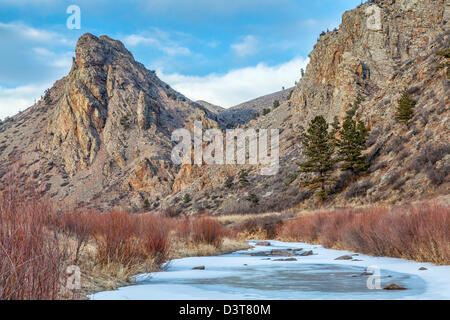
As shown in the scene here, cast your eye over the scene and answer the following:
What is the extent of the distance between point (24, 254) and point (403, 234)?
8110 mm

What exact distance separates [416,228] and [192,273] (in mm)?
4881

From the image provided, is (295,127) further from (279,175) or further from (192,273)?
(192,273)

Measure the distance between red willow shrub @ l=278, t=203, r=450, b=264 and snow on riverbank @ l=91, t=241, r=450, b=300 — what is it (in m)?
0.34

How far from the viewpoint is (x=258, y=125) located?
208 feet

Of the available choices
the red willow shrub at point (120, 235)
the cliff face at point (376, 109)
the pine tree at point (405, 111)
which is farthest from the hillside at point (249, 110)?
the red willow shrub at point (120, 235)

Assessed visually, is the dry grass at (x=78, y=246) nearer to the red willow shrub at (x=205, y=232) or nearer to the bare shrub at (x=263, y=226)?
the red willow shrub at (x=205, y=232)

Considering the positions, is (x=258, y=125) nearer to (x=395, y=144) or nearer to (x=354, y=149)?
(x=354, y=149)

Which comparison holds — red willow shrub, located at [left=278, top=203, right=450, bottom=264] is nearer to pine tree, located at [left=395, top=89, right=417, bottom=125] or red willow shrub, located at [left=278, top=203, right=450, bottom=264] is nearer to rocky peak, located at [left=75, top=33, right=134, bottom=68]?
pine tree, located at [left=395, top=89, right=417, bottom=125]

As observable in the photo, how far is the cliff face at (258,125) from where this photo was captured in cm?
2547

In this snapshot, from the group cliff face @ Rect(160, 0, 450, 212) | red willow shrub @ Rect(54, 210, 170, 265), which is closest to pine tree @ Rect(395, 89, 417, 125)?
cliff face @ Rect(160, 0, 450, 212)

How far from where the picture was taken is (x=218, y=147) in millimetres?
63219

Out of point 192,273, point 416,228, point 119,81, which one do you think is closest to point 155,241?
point 192,273

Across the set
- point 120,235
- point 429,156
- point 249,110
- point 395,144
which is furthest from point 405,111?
point 249,110
